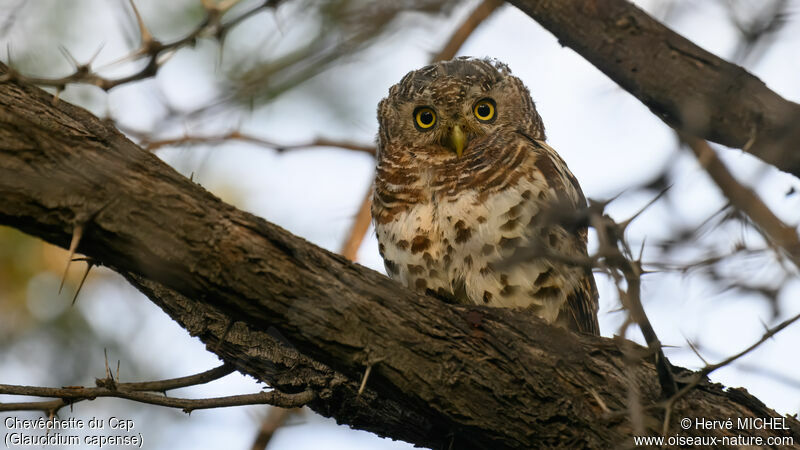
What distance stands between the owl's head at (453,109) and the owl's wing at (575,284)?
1.61 feet

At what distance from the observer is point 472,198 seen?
4.74 meters

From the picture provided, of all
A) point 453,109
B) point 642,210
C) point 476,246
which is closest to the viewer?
point 642,210

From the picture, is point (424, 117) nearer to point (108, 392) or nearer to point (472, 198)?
point (472, 198)

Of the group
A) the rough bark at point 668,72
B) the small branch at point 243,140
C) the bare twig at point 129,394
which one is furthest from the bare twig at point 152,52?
the rough bark at point 668,72

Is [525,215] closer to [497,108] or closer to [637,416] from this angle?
[497,108]

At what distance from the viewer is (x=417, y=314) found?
3.47 m

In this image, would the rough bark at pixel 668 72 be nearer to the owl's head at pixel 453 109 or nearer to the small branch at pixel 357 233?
the owl's head at pixel 453 109

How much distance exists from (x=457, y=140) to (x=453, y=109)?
31 cm

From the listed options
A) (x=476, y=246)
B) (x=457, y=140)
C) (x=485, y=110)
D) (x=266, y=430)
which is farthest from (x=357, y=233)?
(x=266, y=430)

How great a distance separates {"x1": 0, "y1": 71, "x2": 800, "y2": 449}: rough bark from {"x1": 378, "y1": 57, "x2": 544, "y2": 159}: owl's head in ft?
5.89

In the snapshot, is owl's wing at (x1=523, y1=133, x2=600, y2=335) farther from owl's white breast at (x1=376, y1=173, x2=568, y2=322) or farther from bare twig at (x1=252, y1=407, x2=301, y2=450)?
bare twig at (x1=252, y1=407, x2=301, y2=450)

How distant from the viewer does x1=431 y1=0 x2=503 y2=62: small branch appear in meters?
5.20

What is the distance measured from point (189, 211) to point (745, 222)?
1830mm

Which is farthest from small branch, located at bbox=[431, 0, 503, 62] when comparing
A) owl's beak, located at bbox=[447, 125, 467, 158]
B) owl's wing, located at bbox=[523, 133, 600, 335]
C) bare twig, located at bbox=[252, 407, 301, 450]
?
bare twig, located at bbox=[252, 407, 301, 450]
